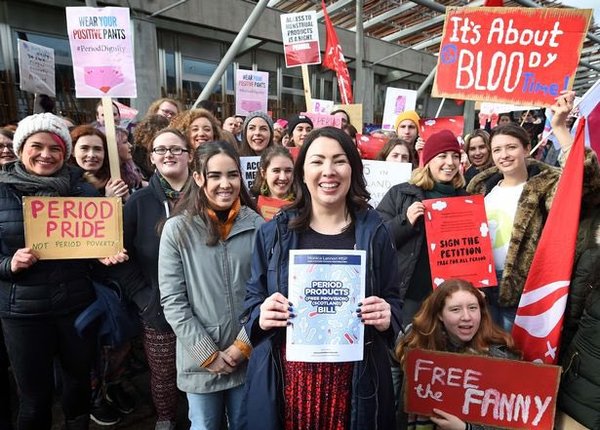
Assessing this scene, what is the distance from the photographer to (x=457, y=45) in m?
2.79

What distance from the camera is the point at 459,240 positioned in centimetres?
262

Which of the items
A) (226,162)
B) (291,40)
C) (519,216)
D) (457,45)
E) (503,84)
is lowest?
(519,216)

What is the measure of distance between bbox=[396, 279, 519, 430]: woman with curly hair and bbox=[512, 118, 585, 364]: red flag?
16 cm

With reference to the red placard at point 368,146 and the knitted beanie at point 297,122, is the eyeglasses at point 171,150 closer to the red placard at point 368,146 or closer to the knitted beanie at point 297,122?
the knitted beanie at point 297,122

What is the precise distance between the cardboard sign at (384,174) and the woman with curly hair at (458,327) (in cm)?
151

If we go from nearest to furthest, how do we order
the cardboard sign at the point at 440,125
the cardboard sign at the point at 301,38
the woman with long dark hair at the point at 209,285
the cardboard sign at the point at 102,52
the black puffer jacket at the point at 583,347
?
the black puffer jacket at the point at 583,347 < the woman with long dark hair at the point at 209,285 < the cardboard sign at the point at 102,52 < the cardboard sign at the point at 440,125 < the cardboard sign at the point at 301,38

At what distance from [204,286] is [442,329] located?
1373 mm

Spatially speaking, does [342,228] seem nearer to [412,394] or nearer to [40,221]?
[412,394]

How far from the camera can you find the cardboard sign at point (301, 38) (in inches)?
259

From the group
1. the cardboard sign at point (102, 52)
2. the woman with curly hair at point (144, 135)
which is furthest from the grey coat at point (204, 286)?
the woman with curly hair at point (144, 135)

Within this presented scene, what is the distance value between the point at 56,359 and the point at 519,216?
3119 mm

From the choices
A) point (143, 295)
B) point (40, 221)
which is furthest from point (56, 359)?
point (40, 221)

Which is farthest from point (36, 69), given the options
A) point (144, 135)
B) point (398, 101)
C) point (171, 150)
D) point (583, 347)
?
point (398, 101)

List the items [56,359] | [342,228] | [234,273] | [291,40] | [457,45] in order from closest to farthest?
[342,228] < [234,273] < [56,359] < [457,45] < [291,40]
